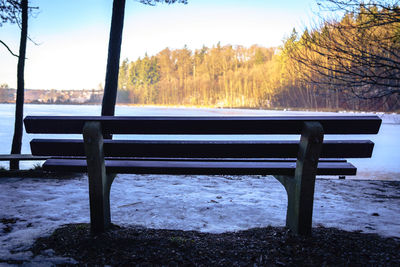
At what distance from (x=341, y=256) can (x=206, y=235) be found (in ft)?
3.17

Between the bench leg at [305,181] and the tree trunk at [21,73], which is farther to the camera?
the tree trunk at [21,73]

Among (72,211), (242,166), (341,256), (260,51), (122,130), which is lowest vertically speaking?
(72,211)

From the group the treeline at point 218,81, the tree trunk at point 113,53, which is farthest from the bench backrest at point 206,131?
the treeline at point 218,81

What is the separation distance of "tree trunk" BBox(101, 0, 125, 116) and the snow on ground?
1414 mm

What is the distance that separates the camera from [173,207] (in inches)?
152

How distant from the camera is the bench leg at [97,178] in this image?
7.26 feet

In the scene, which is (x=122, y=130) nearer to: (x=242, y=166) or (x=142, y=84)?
(x=242, y=166)

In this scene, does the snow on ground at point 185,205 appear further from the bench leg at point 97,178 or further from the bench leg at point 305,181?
the bench leg at point 305,181

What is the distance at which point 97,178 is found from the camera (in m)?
2.36

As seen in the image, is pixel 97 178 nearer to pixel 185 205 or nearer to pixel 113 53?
pixel 185 205

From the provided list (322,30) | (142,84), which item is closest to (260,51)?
(142,84)

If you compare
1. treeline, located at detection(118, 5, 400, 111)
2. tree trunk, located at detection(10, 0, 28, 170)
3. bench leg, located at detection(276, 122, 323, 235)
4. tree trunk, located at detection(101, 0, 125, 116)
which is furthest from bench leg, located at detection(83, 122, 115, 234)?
treeline, located at detection(118, 5, 400, 111)

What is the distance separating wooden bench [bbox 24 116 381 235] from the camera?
2150 millimetres

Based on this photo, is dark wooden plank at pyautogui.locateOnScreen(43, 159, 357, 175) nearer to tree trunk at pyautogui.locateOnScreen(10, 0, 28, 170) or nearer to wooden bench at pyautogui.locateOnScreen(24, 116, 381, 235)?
wooden bench at pyautogui.locateOnScreen(24, 116, 381, 235)
